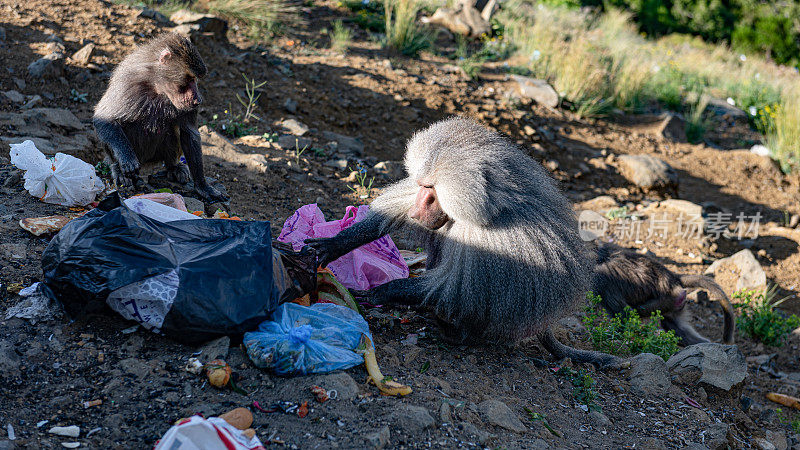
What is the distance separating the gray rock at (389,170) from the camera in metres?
6.29

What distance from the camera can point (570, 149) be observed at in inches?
343

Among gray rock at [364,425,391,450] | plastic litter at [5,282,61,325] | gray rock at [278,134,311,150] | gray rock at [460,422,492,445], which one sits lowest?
gray rock at [278,134,311,150]

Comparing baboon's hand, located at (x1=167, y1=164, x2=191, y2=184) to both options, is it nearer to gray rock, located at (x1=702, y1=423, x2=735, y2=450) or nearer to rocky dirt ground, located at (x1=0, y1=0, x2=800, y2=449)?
rocky dirt ground, located at (x1=0, y1=0, x2=800, y2=449)

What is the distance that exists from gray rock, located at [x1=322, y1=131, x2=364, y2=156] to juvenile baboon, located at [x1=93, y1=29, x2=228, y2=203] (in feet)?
7.99

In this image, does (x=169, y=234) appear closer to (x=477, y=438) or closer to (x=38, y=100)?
(x=477, y=438)

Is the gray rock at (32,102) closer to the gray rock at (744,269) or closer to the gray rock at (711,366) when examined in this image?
the gray rock at (711,366)

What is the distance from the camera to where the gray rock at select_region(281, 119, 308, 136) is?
21.3 feet

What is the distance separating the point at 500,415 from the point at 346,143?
4.36 metres

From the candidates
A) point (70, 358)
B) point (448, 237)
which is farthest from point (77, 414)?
point (448, 237)

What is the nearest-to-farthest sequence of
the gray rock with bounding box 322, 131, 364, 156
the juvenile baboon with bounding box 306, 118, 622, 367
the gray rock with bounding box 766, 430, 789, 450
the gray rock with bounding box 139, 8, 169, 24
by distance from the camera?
the juvenile baboon with bounding box 306, 118, 622, 367, the gray rock with bounding box 766, 430, 789, 450, the gray rock with bounding box 322, 131, 364, 156, the gray rock with bounding box 139, 8, 169, 24

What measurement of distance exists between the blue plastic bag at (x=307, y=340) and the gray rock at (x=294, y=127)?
367cm

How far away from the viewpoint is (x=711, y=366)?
408cm

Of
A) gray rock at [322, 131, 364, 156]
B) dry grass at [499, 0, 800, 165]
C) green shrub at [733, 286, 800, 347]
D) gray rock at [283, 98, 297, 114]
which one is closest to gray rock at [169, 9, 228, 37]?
gray rock at [283, 98, 297, 114]

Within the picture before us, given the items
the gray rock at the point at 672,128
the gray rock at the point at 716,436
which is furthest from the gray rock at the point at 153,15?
the gray rock at the point at 672,128
